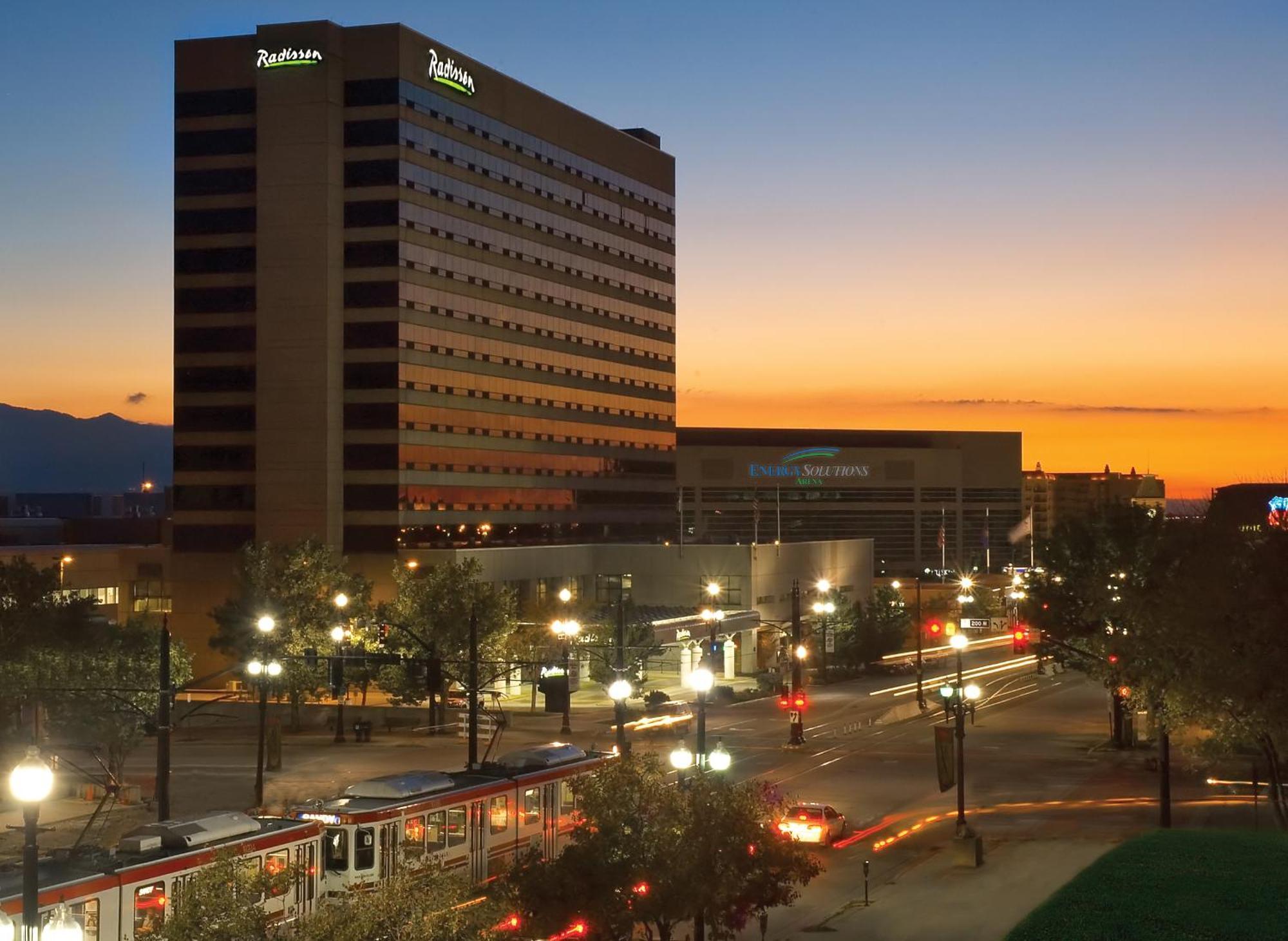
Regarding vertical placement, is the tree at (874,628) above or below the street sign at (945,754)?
below

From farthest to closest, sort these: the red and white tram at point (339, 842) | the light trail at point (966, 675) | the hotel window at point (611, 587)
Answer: the hotel window at point (611, 587) < the light trail at point (966, 675) < the red and white tram at point (339, 842)

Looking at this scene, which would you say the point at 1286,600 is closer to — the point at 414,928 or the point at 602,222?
the point at 414,928

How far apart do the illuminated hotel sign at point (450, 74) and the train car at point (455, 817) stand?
78525 mm

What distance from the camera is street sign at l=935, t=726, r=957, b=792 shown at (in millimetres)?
46312

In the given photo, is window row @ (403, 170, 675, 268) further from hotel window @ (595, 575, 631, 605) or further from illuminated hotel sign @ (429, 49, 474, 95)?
hotel window @ (595, 575, 631, 605)

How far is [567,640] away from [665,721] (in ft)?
36.4

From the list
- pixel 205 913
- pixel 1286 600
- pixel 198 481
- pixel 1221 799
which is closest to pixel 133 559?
pixel 198 481

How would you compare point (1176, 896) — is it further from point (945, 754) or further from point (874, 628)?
point (874, 628)

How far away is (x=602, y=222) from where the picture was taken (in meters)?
137

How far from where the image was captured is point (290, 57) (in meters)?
104

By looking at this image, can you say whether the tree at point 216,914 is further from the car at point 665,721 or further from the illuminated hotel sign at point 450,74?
the illuminated hotel sign at point 450,74

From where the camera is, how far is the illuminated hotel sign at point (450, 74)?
359 feet

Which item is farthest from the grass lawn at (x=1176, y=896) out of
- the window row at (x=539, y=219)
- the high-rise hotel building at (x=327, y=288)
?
the window row at (x=539, y=219)

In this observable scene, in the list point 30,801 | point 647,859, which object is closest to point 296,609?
point 647,859
